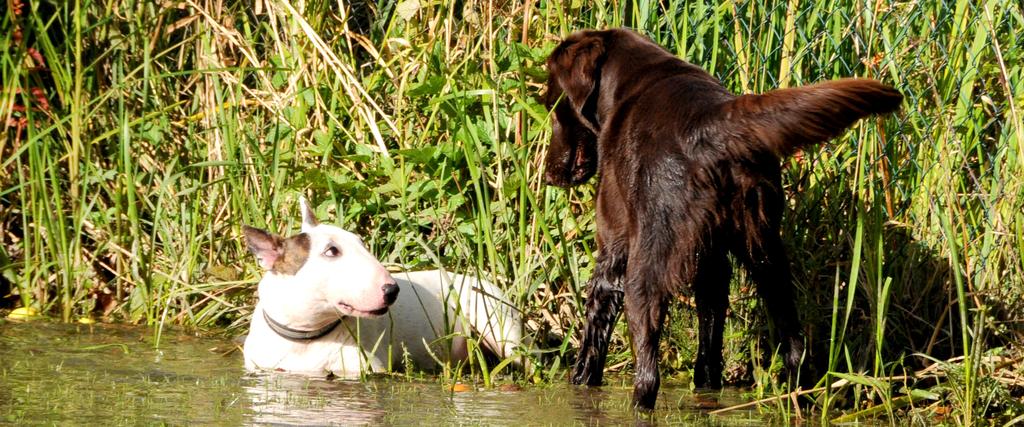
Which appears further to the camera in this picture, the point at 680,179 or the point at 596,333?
the point at 596,333

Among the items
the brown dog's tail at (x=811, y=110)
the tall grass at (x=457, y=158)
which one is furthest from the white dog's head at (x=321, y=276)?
the brown dog's tail at (x=811, y=110)

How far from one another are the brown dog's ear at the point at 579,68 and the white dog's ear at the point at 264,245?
1296mm

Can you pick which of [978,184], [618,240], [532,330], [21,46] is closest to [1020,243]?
[978,184]

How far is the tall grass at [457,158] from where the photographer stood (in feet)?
15.9

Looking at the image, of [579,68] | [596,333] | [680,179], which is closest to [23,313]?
[596,333]

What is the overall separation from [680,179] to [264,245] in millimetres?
1695

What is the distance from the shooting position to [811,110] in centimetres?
376

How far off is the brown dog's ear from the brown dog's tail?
1002 mm

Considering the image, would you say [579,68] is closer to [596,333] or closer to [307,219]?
[596,333]

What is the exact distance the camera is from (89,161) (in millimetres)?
6086

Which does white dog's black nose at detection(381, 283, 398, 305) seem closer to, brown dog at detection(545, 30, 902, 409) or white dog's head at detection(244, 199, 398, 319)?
white dog's head at detection(244, 199, 398, 319)

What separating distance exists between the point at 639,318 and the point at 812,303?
Answer: 1.04 m

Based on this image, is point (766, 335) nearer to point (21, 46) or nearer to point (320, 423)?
point (320, 423)

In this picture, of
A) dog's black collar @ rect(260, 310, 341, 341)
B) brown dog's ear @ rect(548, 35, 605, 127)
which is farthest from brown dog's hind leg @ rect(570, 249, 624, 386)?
dog's black collar @ rect(260, 310, 341, 341)
